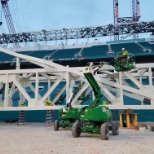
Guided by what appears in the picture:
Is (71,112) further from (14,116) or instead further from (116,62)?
(14,116)

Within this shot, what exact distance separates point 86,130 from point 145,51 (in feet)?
95.8

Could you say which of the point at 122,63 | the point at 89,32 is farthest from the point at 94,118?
the point at 89,32

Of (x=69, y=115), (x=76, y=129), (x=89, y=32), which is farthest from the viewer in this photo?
(x=89, y=32)

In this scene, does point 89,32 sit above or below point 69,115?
above

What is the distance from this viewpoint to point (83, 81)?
1762 cm

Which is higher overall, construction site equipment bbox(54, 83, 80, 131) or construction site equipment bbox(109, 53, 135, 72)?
construction site equipment bbox(109, 53, 135, 72)

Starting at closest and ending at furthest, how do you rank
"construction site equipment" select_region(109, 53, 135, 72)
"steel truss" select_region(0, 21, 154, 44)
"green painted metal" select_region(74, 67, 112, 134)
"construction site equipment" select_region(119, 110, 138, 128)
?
"green painted metal" select_region(74, 67, 112, 134)
"construction site equipment" select_region(109, 53, 135, 72)
"construction site equipment" select_region(119, 110, 138, 128)
"steel truss" select_region(0, 21, 154, 44)

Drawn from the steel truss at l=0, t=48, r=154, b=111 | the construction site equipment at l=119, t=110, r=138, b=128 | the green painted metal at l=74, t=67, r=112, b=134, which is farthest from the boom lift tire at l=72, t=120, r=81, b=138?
the construction site equipment at l=119, t=110, r=138, b=128

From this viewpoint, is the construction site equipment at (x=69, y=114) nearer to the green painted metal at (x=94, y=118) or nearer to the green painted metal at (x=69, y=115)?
the green painted metal at (x=69, y=115)

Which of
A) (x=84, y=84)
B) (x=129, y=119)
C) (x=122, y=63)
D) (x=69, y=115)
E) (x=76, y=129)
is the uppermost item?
(x=122, y=63)

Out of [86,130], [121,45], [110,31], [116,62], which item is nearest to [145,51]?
[121,45]

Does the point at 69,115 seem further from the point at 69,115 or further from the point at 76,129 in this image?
the point at 76,129

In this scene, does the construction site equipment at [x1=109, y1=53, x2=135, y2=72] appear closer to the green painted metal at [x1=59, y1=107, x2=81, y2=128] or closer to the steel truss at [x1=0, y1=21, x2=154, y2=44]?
the green painted metal at [x1=59, y1=107, x2=81, y2=128]

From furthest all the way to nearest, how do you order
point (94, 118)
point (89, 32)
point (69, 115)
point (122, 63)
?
point (89, 32) → point (122, 63) → point (69, 115) → point (94, 118)
